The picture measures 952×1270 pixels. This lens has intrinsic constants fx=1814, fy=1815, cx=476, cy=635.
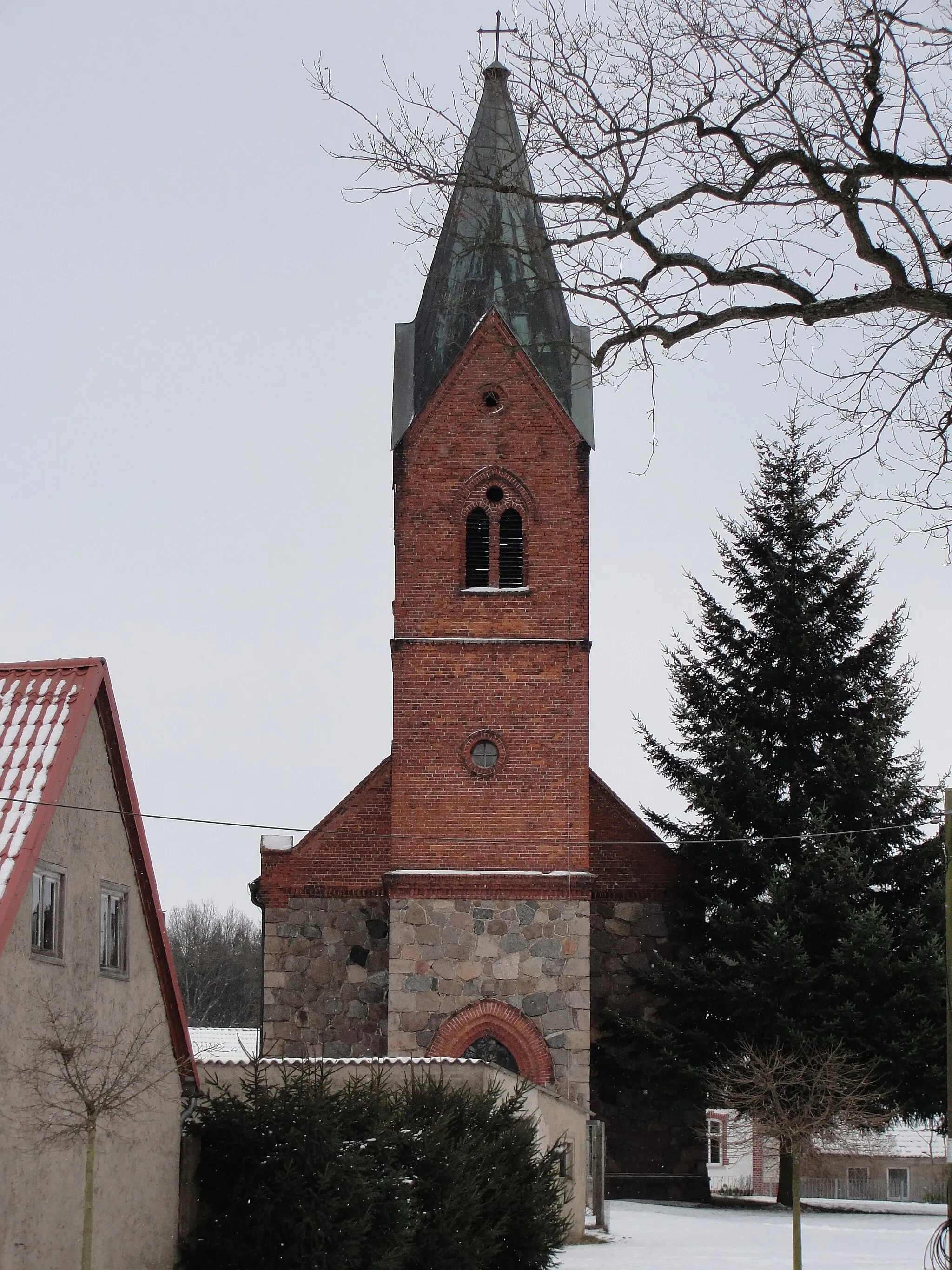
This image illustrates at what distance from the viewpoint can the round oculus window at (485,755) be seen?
26766mm

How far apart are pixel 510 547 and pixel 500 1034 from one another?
7225 millimetres

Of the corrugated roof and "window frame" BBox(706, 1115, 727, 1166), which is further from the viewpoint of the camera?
the corrugated roof

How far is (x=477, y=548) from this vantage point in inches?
1085

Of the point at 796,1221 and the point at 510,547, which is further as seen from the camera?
the point at 510,547

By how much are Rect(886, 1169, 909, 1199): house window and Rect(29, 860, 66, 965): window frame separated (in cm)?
4034

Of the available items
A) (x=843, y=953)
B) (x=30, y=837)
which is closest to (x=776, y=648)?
(x=843, y=953)

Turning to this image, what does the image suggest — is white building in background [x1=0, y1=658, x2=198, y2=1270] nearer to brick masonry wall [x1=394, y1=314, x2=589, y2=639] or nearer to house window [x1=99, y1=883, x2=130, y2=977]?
house window [x1=99, y1=883, x2=130, y2=977]

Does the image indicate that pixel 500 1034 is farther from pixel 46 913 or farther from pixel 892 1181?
pixel 892 1181

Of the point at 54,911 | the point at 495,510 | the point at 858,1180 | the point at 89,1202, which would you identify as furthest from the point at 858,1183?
the point at 54,911

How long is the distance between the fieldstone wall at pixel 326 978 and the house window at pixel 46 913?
552 inches

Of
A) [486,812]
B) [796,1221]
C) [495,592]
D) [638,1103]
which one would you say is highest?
[495,592]

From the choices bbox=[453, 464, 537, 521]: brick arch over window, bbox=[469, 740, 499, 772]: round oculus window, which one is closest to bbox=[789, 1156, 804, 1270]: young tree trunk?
bbox=[469, 740, 499, 772]: round oculus window

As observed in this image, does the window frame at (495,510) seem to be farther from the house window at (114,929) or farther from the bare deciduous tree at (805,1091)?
the house window at (114,929)

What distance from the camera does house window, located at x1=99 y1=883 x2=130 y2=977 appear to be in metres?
14.9
